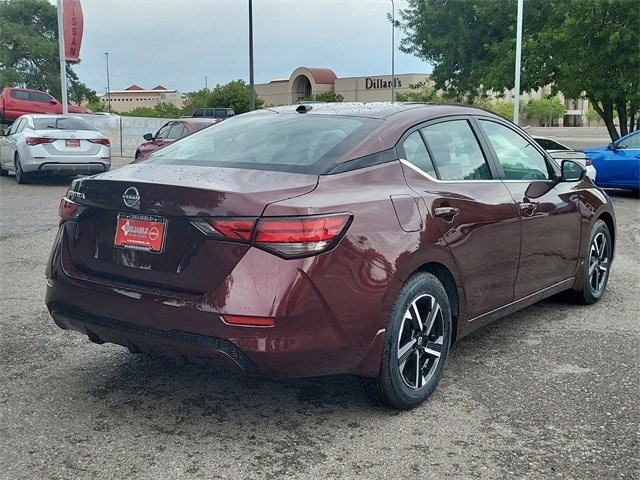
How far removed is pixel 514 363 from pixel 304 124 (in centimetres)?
194

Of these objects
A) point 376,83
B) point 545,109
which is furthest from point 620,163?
point 545,109

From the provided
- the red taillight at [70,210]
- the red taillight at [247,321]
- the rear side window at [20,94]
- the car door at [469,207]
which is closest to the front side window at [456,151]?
the car door at [469,207]

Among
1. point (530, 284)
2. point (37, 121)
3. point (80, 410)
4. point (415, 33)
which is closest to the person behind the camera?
point (80, 410)

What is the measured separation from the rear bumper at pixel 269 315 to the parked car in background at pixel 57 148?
12.2m

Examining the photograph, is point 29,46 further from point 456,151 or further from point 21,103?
point 456,151

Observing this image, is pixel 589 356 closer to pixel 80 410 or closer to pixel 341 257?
pixel 341 257

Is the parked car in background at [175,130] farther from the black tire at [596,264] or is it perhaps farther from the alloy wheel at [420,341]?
the alloy wheel at [420,341]

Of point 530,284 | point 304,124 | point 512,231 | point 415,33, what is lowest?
point 530,284

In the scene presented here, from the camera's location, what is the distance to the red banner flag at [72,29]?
25.5m

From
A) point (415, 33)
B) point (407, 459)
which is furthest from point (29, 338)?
point (415, 33)

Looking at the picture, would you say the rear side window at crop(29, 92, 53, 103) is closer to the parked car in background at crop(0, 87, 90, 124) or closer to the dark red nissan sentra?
the parked car in background at crop(0, 87, 90, 124)

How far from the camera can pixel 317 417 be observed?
3.78 meters

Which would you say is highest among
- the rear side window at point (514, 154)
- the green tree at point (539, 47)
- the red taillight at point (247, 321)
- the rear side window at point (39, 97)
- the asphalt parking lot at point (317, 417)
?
the green tree at point (539, 47)

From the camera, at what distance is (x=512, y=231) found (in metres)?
4.66
